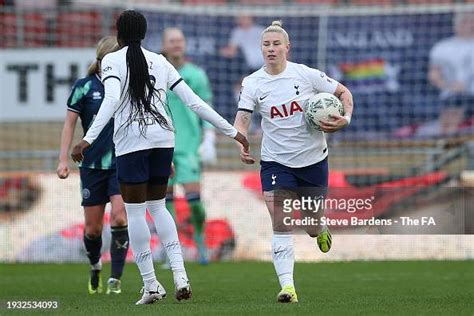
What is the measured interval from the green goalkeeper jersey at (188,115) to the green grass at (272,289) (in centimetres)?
143

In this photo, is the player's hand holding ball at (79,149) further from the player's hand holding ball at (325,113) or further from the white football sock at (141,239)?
the player's hand holding ball at (325,113)

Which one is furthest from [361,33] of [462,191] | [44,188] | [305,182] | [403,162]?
[305,182]

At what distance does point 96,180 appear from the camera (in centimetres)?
1033

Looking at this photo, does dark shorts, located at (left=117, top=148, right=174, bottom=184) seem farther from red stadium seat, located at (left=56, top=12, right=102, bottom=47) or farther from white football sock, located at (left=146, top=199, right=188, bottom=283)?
red stadium seat, located at (left=56, top=12, right=102, bottom=47)

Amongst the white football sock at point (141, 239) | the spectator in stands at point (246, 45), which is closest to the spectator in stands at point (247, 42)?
the spectator in stands at point (246, 45)

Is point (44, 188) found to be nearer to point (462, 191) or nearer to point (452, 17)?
point (462, 191)

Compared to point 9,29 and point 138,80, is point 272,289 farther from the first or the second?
point 9,29

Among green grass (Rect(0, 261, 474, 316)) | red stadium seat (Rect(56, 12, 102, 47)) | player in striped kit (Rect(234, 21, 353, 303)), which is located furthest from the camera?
red stadium seat (Rect(56, 12, 102, 47))

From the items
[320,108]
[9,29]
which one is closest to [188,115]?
[320,108]

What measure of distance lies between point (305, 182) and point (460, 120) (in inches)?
379

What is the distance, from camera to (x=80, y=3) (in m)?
19.9

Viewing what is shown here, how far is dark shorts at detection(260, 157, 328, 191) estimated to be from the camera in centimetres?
907

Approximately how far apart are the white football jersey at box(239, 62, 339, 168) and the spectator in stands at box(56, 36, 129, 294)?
62.5 inches

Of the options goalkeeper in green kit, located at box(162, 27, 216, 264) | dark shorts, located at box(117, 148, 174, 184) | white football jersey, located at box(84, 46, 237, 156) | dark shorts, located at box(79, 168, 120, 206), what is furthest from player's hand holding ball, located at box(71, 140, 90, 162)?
goalkeeper in green kit, located at box(162, 27, 216, 264)
